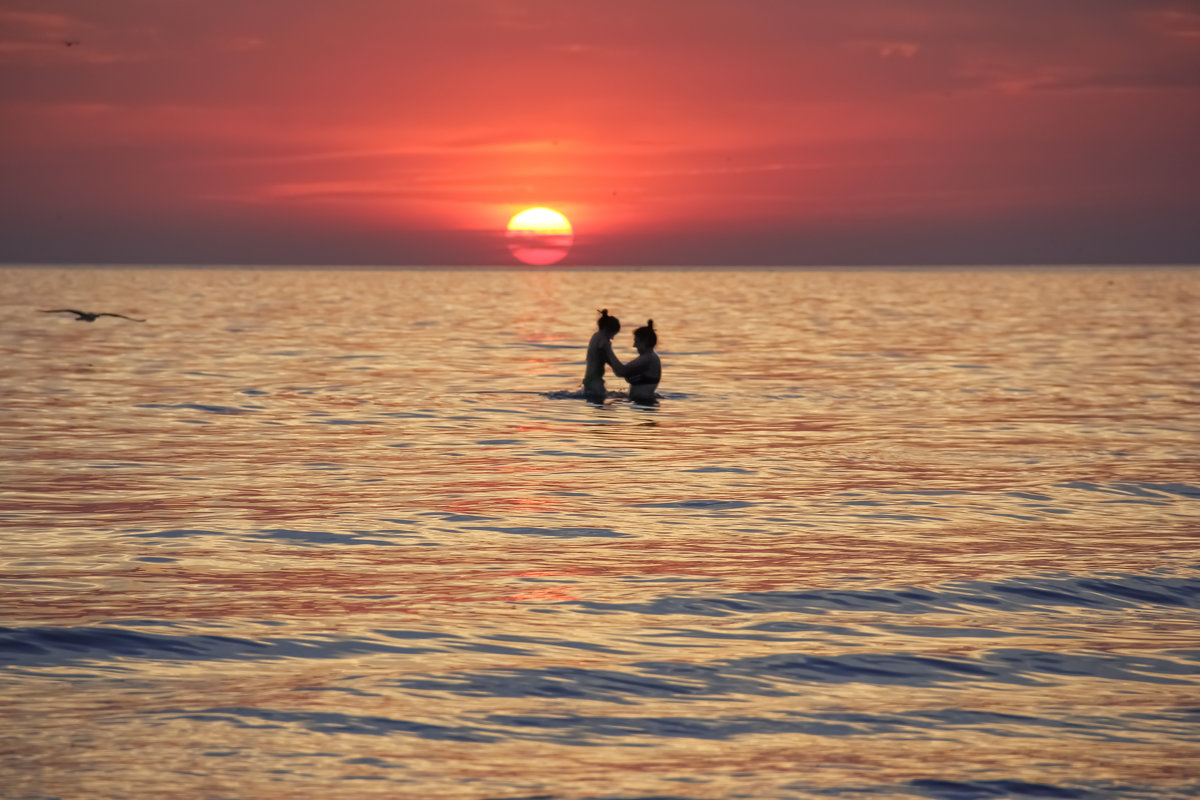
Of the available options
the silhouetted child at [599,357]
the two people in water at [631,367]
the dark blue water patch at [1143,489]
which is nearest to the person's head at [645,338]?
the two people in water at [631,367]

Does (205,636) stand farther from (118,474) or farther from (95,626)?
(118,474)

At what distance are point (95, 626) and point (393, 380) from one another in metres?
24.2

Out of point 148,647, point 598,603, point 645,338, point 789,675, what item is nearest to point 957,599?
point 789,675

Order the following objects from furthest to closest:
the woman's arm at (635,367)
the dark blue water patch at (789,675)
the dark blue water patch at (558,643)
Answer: the woman's arm at (635,367)
the dark blue water patch at (558,643)
the dark blue water patch at (789,675)

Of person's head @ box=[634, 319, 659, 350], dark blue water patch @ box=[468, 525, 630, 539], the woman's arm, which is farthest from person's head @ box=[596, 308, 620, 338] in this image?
dark blue water patch @ box=[468, 525, 630, 539]

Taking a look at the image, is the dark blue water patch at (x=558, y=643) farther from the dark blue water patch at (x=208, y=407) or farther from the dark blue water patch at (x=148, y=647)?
the dark blue water patch at (x=208, y=407)

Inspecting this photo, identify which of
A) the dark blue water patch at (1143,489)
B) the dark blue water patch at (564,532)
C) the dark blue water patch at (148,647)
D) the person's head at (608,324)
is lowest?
the dark blue water patch at (148,647)

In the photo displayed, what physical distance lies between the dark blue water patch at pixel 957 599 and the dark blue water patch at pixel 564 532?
278cm

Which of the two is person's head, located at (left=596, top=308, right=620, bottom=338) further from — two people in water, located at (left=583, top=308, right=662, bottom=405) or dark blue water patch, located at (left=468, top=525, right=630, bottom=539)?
dark blue water patch, located at (left=468, top=525, right=630, bottom=539)

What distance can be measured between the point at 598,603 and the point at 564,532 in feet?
10.1

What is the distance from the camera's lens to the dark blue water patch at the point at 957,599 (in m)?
10.6

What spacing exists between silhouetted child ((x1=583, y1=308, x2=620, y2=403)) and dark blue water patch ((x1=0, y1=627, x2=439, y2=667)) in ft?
54.5

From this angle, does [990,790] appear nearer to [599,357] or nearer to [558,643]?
[558,643]

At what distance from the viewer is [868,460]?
19.3m
